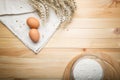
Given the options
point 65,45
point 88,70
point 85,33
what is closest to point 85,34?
point 85,33

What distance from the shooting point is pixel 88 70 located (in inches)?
37.0

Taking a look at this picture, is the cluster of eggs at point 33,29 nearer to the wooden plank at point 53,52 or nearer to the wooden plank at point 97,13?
the wooden plank at point 53,52

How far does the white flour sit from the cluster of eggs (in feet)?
0.80

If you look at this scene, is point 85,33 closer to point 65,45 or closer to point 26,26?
point 65,45

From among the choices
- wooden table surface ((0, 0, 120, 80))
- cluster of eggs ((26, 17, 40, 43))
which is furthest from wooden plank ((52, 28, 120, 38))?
cluster of eggs ((26, 17, 40, 43))

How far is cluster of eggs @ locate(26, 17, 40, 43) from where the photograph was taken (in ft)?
3.47

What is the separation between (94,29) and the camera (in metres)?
1.12

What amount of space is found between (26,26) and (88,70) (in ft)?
1.29

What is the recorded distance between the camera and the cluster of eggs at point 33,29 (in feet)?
3.47

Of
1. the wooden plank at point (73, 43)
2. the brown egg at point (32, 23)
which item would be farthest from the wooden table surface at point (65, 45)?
the brown egg at point (32, 23)

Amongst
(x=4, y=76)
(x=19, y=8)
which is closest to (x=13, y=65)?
(x=4, y=76)

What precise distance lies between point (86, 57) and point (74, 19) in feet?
0.76

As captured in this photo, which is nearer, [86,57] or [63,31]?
[86,57]

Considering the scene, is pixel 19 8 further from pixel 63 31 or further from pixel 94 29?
pixel 94 29
